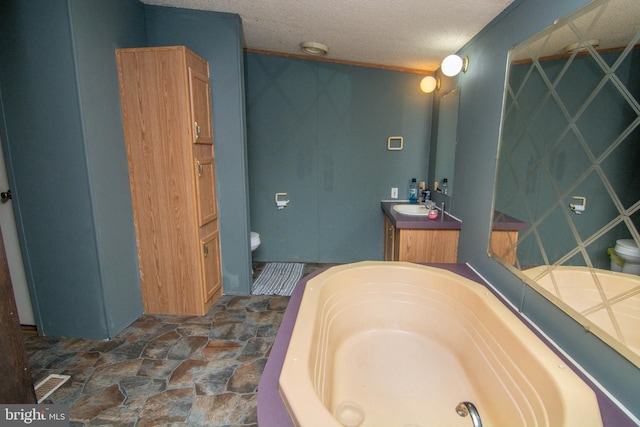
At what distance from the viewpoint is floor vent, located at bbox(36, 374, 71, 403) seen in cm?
160

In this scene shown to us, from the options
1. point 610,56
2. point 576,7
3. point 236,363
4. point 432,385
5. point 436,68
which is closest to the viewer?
point 610,56

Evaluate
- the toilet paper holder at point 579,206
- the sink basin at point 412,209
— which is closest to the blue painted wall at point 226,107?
the sink basin at point 412,209

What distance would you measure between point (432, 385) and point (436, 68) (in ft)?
10.1

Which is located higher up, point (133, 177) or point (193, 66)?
point (193, 66)

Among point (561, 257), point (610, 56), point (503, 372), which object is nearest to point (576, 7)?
point (610, 56)

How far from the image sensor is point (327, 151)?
353cm

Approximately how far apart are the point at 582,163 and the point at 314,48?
2490 millimetres

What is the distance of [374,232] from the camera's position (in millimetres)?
3721

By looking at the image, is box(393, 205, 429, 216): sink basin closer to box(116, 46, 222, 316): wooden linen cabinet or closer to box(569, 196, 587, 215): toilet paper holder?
box(569, 196, 587, 215): toilet paper holder

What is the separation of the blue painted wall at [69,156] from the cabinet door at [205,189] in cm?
52

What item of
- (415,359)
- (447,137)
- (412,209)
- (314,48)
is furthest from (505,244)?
(314,48)

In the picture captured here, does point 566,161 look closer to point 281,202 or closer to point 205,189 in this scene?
point 205,189

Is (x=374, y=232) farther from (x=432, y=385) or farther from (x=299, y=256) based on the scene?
(x=432, y=385)

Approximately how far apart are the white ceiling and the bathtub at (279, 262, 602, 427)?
1739 millimetres
